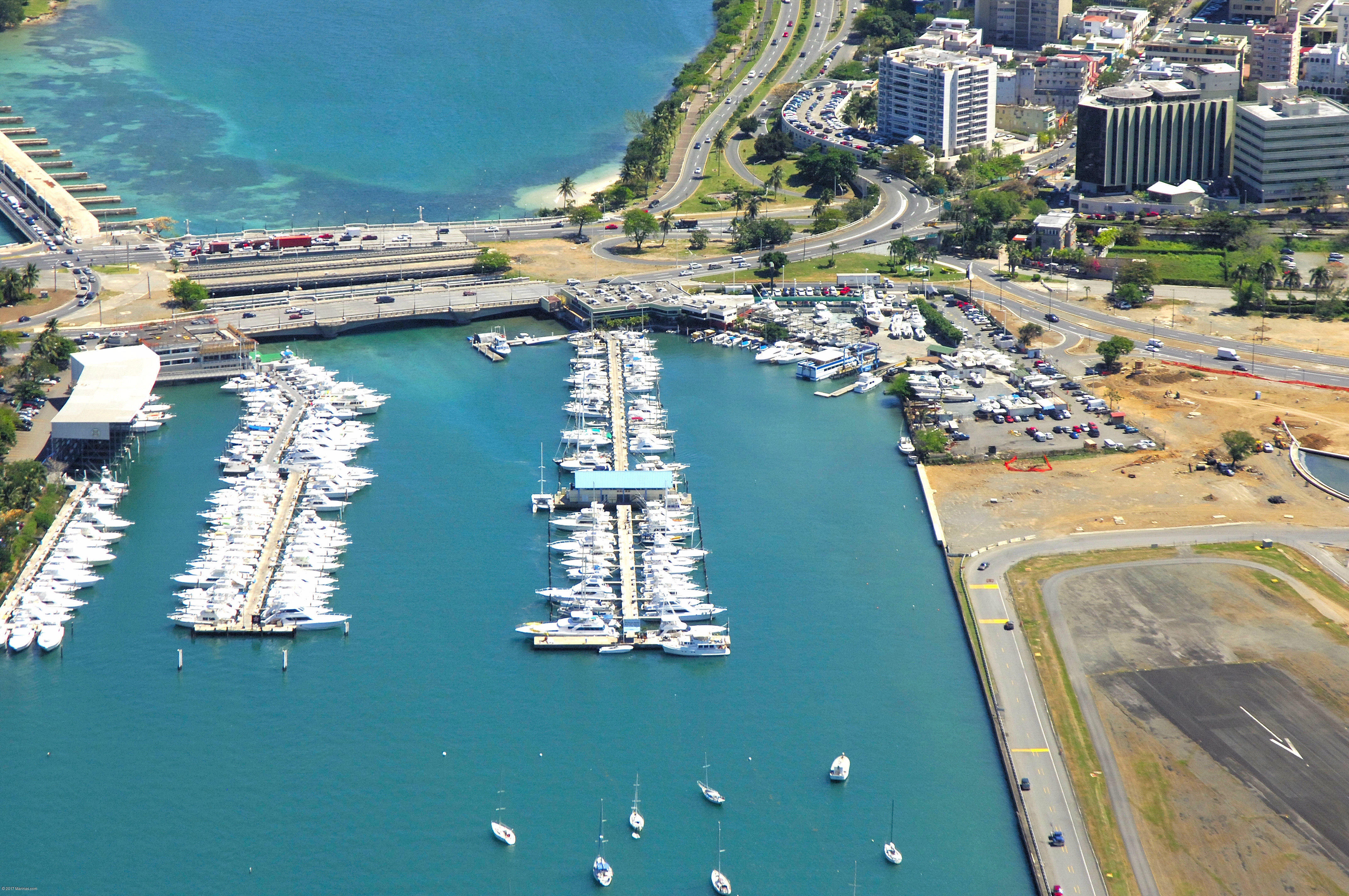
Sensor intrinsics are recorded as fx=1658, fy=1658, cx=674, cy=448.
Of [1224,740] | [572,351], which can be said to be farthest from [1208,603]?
[572,351]

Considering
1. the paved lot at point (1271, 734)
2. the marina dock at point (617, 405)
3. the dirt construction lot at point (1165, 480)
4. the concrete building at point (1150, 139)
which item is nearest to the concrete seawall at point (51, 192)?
the marina dock at point (617, 405)

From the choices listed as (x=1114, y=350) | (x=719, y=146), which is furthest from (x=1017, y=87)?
(x=1114, y=350)

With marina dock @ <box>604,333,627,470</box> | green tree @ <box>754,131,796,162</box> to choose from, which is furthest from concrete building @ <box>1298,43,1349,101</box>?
marina dock @ <box>604,333,627,470</box>

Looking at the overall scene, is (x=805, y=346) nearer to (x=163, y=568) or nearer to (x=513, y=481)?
(x=513, y=481)

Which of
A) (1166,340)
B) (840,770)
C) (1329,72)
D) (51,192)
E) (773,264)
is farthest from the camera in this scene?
(1329,72)

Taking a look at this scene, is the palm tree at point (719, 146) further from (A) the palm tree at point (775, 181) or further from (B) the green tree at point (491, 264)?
(B) the green tree at point (491, 264)

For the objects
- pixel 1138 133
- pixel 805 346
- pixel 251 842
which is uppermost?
pixel 1138 133

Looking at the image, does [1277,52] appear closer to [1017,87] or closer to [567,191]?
[1017,87]
